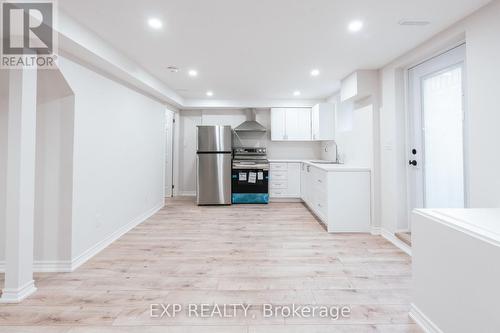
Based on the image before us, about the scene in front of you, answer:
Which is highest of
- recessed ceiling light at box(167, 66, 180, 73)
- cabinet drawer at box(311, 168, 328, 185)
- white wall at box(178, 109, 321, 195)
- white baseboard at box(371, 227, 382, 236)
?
recessed ceiling light at box(167, 66, 180, 73)

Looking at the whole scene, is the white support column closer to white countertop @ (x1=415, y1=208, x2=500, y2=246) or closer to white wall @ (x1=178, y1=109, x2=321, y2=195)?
white countertop @ (x1=415, y1=208, x2=500, y2=246)

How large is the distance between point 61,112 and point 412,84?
3912 mm

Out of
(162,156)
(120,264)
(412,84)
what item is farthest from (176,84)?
(412,84)

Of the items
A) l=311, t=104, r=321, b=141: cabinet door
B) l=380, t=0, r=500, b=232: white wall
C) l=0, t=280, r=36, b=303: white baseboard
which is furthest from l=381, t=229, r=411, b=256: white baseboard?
l=0, t=280, r=36, b=303: white baseboard

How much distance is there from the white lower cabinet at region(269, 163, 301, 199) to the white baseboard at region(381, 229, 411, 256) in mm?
2464

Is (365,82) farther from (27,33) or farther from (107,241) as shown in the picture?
(107,241)

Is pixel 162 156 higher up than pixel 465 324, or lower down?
higher up

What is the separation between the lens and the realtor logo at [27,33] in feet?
5.79

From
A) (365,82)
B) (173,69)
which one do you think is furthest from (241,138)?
(365,82)

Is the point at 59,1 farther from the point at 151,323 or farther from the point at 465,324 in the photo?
the point at 465,324

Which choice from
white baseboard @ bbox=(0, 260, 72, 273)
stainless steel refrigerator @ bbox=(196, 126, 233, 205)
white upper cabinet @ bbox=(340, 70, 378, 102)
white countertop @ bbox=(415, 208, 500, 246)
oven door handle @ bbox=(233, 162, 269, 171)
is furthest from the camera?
oven door handle @ bbox=(233, 162, 269, 171)

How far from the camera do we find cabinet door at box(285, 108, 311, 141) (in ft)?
19.1

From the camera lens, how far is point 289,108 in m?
5.83

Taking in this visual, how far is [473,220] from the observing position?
1416mm
